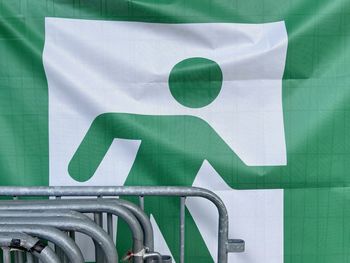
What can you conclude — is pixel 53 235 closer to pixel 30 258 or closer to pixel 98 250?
pixel 30 258

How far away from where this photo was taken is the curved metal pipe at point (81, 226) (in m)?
1.19

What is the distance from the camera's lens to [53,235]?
1.14 meters

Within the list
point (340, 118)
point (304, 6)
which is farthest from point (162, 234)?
point (304, 6)

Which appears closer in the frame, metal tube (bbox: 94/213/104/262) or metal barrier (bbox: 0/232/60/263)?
metal barrier (bbox: 0/232/60/263)

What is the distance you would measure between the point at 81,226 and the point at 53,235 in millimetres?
73

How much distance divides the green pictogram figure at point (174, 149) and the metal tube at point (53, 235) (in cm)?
46

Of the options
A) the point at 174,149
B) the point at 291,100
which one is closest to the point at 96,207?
the point at 174,149

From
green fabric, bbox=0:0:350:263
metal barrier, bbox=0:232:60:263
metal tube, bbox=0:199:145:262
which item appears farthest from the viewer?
green fabric, bbox=0:0:350:263

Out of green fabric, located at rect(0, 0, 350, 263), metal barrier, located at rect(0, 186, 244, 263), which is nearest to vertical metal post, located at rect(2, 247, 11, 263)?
metal barrier, located at rect(0, 186, 244, 263)

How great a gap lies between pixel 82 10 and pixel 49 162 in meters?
0.52

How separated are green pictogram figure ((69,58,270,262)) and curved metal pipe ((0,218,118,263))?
418mm

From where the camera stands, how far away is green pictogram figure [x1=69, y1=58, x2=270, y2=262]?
5.26 feet

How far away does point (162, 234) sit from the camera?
5.37 feet

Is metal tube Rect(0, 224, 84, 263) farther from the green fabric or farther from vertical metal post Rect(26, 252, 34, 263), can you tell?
the green fabric
